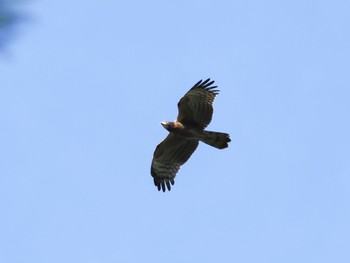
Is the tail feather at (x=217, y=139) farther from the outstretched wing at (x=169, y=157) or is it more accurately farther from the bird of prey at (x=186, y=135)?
the outstretched wing at (x=169, y=157)

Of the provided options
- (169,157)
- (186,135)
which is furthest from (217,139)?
(169,157)

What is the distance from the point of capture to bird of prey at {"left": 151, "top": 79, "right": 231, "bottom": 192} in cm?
1368

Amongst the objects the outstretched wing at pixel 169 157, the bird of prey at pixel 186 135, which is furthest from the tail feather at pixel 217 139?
the outstretched wing at pixel 169 157

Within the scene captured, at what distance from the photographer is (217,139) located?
13.4m

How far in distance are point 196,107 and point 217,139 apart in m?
0.98

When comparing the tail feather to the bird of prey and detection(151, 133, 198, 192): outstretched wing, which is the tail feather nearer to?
the bird of prey

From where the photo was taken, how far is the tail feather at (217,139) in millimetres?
13305

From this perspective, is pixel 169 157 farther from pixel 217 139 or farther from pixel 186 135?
pixel 217 139

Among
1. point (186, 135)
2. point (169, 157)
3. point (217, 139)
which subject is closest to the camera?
point (217, 139)

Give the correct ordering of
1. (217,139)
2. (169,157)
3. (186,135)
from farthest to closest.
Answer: (169,157)
(186,135)
(217,139)

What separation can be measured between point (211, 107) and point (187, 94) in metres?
0.59

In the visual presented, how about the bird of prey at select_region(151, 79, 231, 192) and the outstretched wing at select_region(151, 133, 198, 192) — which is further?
the outstretched wing at select_region(151, 133, 198, 192)

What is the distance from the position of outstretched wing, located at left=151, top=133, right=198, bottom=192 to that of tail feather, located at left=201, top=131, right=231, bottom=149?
0.95m

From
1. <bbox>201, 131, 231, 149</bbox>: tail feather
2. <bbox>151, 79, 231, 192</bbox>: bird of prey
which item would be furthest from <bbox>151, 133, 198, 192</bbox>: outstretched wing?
<bbox>201, 131, 231, 149</bbox>: tail feather
